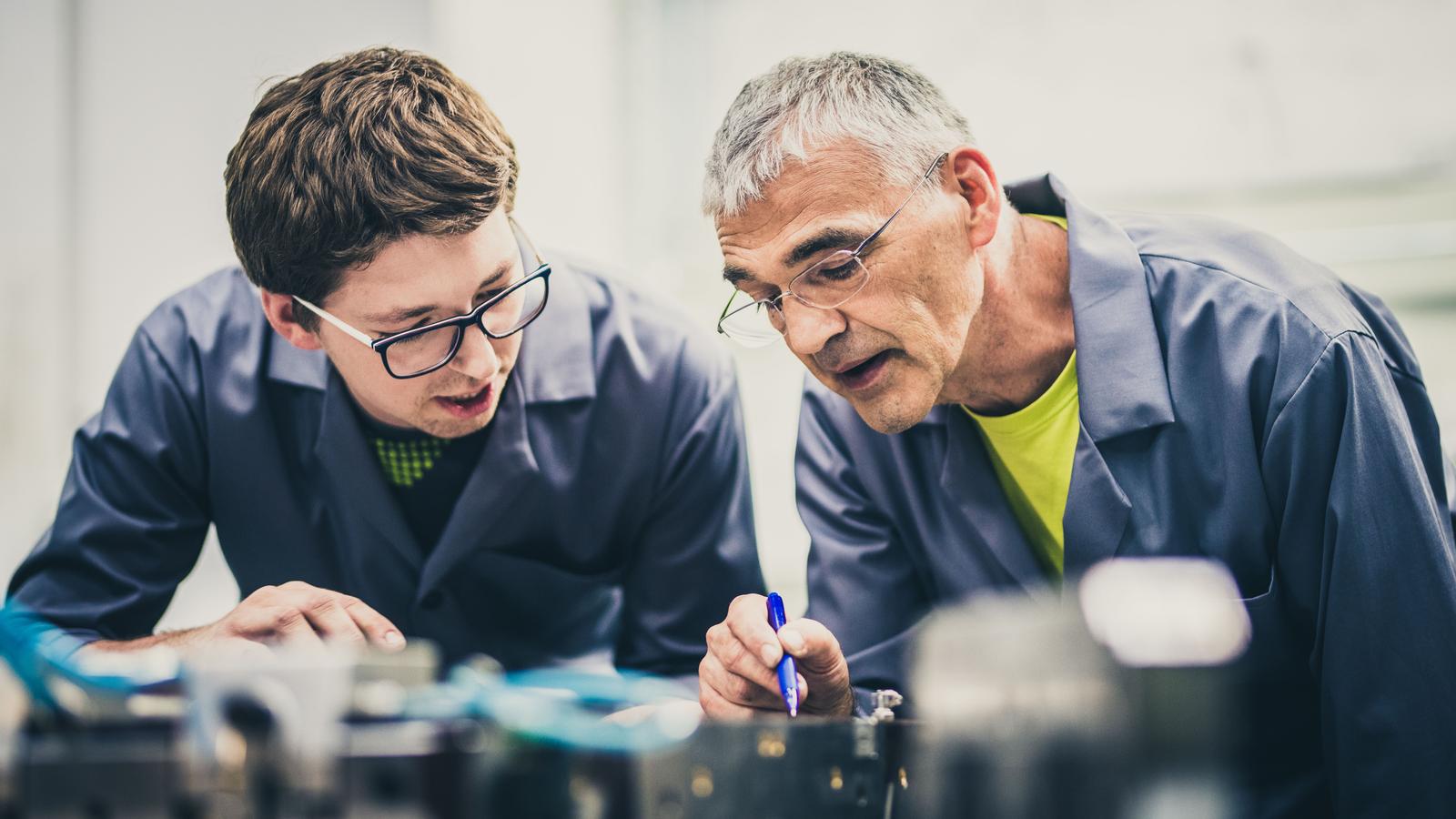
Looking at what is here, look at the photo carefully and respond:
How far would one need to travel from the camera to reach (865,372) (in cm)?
123

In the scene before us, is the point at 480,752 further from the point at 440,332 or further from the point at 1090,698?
the point at 440,332

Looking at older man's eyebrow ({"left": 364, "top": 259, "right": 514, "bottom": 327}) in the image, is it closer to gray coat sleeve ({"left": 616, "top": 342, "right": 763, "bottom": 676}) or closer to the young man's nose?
the young man's nose

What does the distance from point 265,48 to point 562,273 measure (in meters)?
1.06

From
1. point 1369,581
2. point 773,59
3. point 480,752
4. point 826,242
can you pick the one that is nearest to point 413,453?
point 826,242

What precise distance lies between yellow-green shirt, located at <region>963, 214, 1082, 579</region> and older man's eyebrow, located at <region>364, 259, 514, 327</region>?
1.90 ft

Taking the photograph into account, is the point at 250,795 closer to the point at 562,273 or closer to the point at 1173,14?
the point at 562,273

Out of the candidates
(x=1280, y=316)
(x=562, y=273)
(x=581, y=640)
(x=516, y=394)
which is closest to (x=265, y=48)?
(x=562, y=273)

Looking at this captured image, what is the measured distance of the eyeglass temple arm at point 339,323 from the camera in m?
1.29

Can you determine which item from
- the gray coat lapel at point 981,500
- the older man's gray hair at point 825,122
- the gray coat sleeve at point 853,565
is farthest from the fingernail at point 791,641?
the older man's gray hair at point 825,122

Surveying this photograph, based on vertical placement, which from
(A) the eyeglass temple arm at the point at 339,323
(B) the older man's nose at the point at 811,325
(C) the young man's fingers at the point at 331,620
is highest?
(B) the older man's nose at the point at 811,325

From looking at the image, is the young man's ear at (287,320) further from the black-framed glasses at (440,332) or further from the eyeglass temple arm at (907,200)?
the eyeglass temple arm at (907,200)

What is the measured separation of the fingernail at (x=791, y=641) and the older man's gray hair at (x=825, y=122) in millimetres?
453

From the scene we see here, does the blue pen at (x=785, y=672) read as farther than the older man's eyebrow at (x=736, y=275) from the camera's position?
No

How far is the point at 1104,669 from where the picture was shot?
3.45 feet
